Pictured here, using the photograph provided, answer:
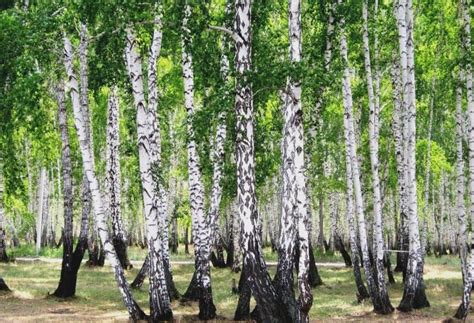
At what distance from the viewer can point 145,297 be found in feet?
56.1

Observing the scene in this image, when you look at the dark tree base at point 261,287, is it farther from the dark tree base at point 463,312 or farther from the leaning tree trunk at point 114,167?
the leaning tree trunk at point 114,167

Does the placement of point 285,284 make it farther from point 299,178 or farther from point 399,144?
point 399,144

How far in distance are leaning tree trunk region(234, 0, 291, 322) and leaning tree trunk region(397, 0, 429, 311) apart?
5.95 m

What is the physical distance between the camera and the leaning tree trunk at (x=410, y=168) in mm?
14750

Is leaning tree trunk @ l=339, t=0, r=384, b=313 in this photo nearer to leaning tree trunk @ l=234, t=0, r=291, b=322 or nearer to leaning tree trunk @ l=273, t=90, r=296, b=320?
leaning tree trunk @ l=273, t=90, r=296, b=320

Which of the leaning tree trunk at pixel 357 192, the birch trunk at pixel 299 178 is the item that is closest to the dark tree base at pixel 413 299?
the leaning tree trunk at pixel 357 192

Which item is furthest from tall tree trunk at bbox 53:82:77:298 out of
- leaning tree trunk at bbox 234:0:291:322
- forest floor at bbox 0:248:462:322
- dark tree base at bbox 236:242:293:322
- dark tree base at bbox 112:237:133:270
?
dark tree base at bbox 236:242:293:322

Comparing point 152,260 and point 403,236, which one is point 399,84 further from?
point 152,260

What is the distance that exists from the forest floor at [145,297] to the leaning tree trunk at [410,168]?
50 cm

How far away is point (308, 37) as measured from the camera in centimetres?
2097

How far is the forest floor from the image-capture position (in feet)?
46.0

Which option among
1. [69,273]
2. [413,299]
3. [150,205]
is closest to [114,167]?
[69,273]

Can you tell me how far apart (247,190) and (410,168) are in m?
6.24

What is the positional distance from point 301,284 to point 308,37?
13.0 m
